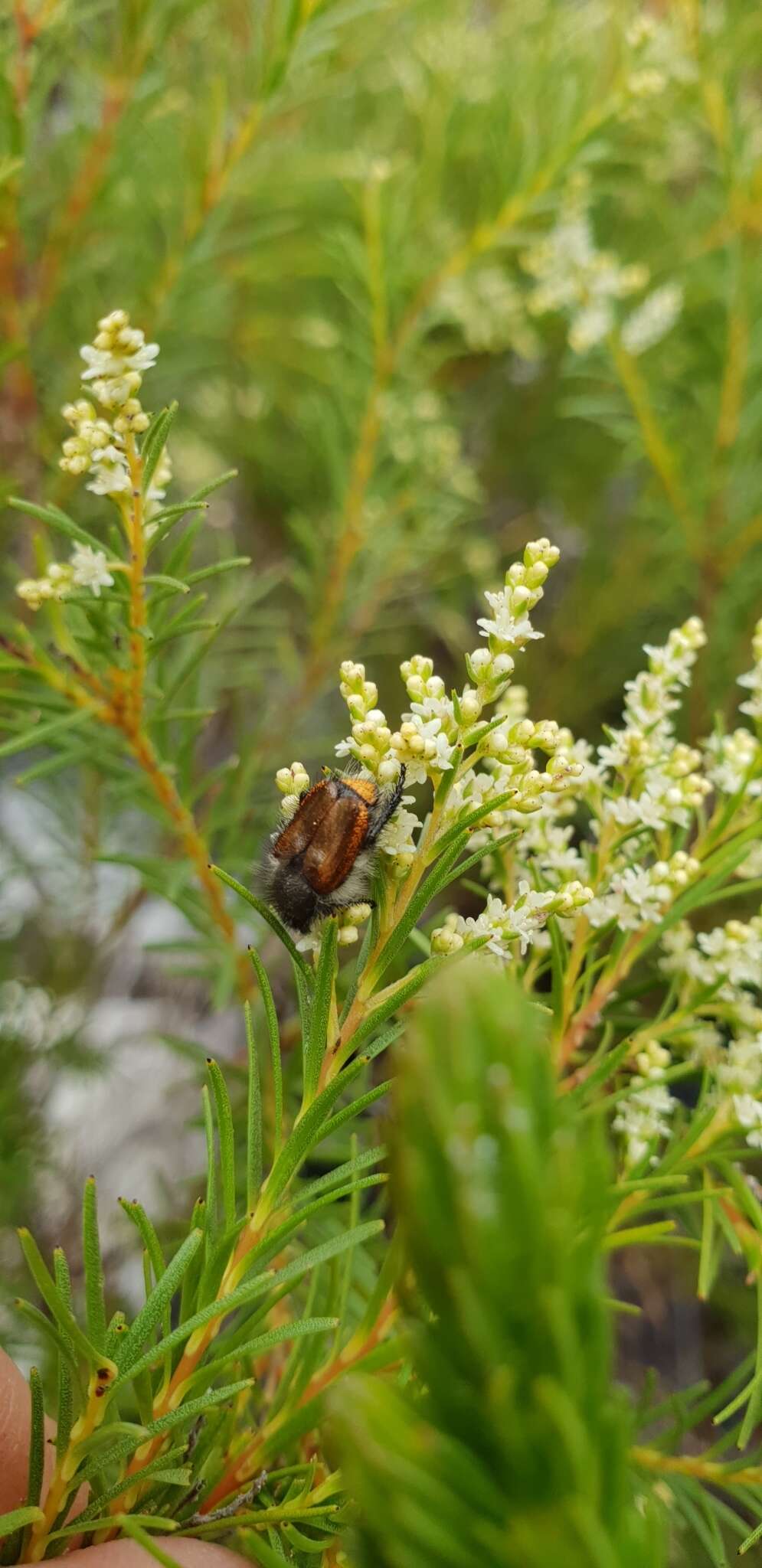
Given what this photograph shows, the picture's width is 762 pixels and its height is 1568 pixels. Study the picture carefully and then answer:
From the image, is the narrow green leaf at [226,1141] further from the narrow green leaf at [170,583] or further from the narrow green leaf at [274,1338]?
the narrow green leaf at [170,583]

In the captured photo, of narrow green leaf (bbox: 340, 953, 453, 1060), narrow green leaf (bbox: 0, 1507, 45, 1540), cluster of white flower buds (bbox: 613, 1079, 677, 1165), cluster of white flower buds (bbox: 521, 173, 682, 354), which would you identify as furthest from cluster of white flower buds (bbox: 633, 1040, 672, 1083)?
cluster of white flower buds (bbox: 521, 173, 682, 354)

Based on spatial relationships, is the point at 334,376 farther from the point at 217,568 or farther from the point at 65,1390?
the point at 65,1390

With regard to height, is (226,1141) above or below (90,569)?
below

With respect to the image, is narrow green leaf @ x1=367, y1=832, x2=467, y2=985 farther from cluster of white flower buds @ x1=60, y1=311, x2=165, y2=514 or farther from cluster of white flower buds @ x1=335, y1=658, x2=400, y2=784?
cluster of white flower buds @ x1=60, y1=311, x2=165, y2=514

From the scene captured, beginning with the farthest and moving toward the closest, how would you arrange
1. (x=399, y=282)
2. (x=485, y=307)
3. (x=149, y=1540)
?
(x=485, y=307), (x=399, y=282), (x=149, y=1540)

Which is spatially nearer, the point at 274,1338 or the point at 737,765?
the point at 274,1338

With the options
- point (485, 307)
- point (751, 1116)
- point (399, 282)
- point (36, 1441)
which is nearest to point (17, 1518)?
point (36, 1441)

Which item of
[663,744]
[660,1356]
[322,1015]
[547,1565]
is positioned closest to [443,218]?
[663,744]
